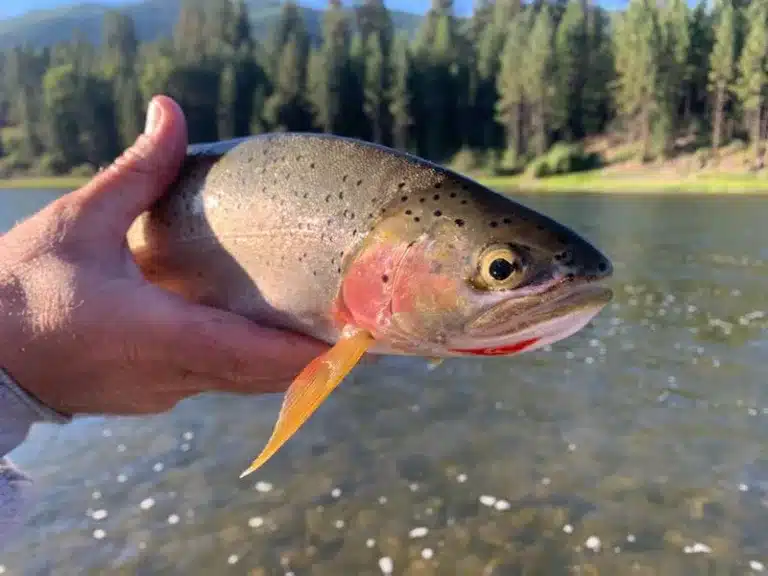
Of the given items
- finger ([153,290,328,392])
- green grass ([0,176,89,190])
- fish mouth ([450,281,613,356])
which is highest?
fish mouth ([450,281,613,356])

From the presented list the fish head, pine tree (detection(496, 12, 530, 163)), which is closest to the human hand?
the fish head

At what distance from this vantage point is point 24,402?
8.54 feet

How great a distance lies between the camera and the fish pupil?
2.52 meters

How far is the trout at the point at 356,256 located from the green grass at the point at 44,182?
72628 mm

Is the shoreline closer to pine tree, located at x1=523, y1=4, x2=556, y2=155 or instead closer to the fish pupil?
pine tree, located at x1=523, y1=4, x2=556, y2=155

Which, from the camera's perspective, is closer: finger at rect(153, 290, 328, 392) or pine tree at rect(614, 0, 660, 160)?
finger at rect(153, 290, 328, 392)

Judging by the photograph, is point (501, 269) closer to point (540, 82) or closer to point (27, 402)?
point (27, 402)

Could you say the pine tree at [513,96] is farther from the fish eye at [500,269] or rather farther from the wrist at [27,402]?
the wrist at [27,402]

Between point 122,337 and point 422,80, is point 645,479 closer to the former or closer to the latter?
point 122,337

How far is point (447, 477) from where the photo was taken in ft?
25.7

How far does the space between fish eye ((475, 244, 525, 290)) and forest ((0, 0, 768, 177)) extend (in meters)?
64.0

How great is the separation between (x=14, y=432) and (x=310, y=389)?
1.08 m

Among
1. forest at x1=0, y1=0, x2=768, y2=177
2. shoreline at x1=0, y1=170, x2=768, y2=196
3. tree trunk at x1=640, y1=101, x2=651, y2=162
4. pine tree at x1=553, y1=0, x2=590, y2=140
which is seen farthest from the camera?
pine tree at x1=553, y1=0, x2=590, y2=140

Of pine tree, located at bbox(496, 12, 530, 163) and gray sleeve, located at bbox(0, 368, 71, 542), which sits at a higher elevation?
gray sleeve, located at bbox(0, 368, 71, 542)
